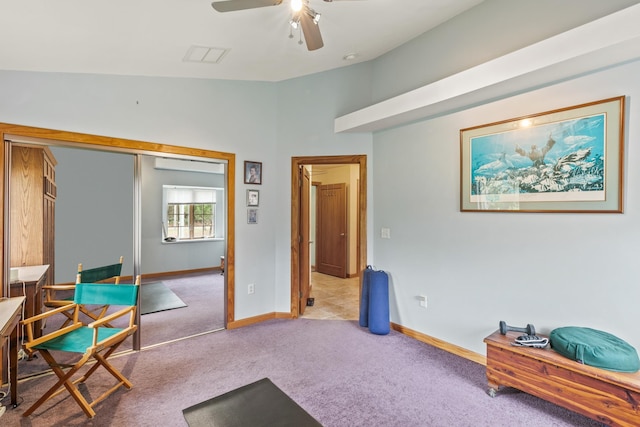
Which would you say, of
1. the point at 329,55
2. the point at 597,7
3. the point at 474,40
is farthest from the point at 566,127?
the point at 329,55

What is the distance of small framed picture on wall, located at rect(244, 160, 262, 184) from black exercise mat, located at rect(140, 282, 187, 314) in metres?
2.14

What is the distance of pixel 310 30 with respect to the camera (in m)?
2.15

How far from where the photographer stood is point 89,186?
9.89 feet

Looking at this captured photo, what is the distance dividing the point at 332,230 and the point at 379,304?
3.52 m

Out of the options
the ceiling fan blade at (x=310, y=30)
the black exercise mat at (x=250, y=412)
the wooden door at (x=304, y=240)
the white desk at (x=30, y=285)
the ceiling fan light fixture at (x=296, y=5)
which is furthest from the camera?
the wooden door at (x=304, y=240)

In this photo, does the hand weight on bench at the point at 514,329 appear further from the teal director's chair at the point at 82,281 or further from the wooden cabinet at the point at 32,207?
the wooden cabinet at the point at 32,207

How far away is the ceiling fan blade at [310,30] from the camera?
2055 millimetres

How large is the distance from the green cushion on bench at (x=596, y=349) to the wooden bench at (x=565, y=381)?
0.04 metres

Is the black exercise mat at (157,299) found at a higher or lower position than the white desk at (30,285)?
lower

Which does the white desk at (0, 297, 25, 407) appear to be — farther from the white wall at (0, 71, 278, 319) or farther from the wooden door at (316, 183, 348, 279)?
the wooden door at (316, 183, 348, 279)

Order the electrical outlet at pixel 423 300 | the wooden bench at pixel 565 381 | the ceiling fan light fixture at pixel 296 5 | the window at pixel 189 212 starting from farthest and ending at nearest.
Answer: the window at pixel 189 212 → the electrical outlet at pixel 423 300 → the ceiling fan light fixture at pixel 296 5 → the wooden bench at pixel 565 381

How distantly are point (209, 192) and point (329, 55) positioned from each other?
4.08m

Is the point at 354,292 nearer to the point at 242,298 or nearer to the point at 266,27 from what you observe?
the point at 242,298

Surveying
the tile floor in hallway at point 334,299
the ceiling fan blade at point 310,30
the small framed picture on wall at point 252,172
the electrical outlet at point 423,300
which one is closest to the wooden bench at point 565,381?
the electrical outlet at point 423,300
